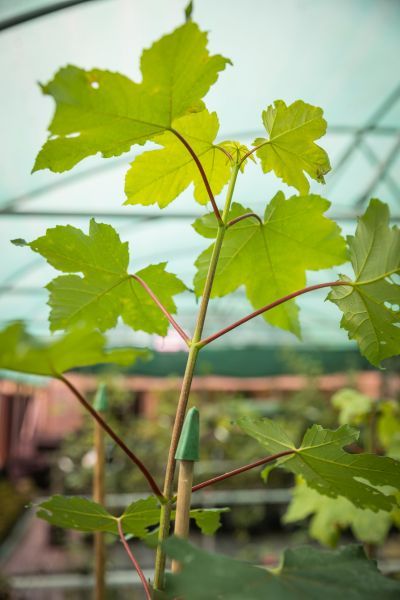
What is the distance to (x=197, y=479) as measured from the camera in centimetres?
505

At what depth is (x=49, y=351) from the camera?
1.50ft

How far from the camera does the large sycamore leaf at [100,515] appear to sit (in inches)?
25.4

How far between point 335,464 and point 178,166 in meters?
0.43

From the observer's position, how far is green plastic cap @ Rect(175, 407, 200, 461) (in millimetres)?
592

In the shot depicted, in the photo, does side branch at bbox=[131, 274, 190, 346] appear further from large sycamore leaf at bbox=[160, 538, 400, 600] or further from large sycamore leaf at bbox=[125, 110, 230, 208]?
large sycamore leaf at bbox=[160, 538, 400, 600]

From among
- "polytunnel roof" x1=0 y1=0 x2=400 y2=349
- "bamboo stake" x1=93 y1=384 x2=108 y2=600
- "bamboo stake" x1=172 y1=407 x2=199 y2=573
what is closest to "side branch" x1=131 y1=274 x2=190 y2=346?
"bamboo stake" x1=172 y1=407 x2=199 y2=573

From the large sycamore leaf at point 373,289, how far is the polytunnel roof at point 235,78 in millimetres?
1356

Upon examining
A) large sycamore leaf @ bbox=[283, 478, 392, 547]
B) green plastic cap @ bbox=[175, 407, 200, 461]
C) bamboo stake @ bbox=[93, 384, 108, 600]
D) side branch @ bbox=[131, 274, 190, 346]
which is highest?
side branch @ bbox=[131, 274, 190, 346]

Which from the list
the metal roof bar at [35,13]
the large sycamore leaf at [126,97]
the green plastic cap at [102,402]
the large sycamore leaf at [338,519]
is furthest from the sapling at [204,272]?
the metal roof bar at [35,13]

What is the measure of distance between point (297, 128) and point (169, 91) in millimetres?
184

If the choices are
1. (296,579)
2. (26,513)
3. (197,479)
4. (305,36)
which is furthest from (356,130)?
(26,513)

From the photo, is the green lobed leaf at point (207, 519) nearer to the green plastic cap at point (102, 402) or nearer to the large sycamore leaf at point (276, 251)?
the large sycamore leaf at point (276, 251)

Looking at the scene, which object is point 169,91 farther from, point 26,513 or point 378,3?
point 26,513

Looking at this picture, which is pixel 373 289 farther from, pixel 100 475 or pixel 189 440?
pixel 100 475
